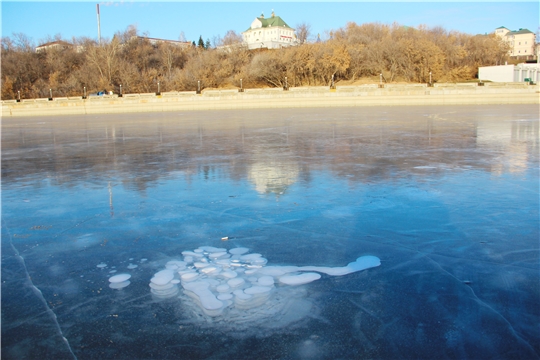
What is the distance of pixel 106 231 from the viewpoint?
4.51 m

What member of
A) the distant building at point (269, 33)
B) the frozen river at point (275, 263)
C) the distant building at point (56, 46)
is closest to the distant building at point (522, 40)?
the distant building at point (269, 33)

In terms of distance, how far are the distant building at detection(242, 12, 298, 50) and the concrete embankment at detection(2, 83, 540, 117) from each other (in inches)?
4138

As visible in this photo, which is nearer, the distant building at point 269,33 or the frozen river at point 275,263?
the frozen river at point 275,263

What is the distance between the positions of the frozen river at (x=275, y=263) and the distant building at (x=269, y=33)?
141929mm

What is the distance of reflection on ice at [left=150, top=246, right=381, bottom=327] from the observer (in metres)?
2.81

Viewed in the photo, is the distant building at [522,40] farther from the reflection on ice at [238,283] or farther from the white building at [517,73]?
the reflection on ice at [238,283]

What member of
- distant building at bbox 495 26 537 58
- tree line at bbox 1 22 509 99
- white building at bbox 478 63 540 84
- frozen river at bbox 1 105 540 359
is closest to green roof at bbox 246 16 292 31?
tree line at bbox 1 22 509 99

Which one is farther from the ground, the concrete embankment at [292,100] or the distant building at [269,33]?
the distant building at [269,33]

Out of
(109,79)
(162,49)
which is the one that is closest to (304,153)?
(109,79)

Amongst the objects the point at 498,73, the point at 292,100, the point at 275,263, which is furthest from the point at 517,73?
the point at 275,263

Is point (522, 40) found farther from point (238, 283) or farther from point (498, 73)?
point (238, 283)

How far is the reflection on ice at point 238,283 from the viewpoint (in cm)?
281

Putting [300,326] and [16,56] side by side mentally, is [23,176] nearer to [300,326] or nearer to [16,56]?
[300,326]

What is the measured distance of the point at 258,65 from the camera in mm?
74812
